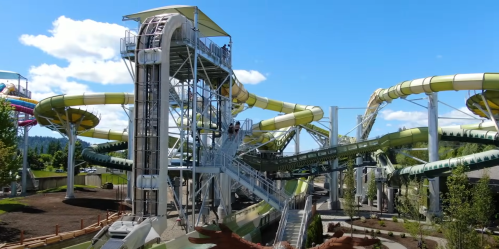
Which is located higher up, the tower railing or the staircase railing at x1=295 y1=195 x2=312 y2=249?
the tower railing

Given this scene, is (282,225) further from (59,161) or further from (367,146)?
(59,161)

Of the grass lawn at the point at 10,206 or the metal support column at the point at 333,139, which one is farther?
the metal support column at the point at 333,139

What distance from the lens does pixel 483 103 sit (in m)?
26.5

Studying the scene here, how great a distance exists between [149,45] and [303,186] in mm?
31906

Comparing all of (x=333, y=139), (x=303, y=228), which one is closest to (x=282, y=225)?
(x=303, y=228)

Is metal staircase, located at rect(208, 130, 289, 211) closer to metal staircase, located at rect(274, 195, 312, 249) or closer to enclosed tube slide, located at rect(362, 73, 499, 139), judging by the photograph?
metal staircase, located at rect(274, 195, 312, 249)

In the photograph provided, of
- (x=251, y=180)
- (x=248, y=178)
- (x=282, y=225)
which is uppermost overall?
(x=248, y=178)

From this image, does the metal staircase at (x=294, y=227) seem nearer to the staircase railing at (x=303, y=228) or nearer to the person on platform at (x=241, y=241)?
the staircase railing at (x=303, y=228)

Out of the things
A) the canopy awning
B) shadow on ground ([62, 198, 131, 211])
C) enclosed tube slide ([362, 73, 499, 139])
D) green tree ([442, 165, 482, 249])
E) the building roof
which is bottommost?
shadow on ground ([62, 198, 131, 211])

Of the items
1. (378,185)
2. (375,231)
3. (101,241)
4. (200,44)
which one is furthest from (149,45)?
(378,185)

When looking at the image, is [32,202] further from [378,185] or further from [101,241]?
[378,185]

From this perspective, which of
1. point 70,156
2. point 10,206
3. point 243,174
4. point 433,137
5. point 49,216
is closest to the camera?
point 243,174

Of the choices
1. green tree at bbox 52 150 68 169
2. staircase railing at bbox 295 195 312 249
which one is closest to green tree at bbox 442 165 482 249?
staircase railing at bbox 295 195 312 249

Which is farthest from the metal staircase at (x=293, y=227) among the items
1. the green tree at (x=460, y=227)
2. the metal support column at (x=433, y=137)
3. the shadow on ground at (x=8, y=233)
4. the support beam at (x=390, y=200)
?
the support beam at (x=390, y=200)
